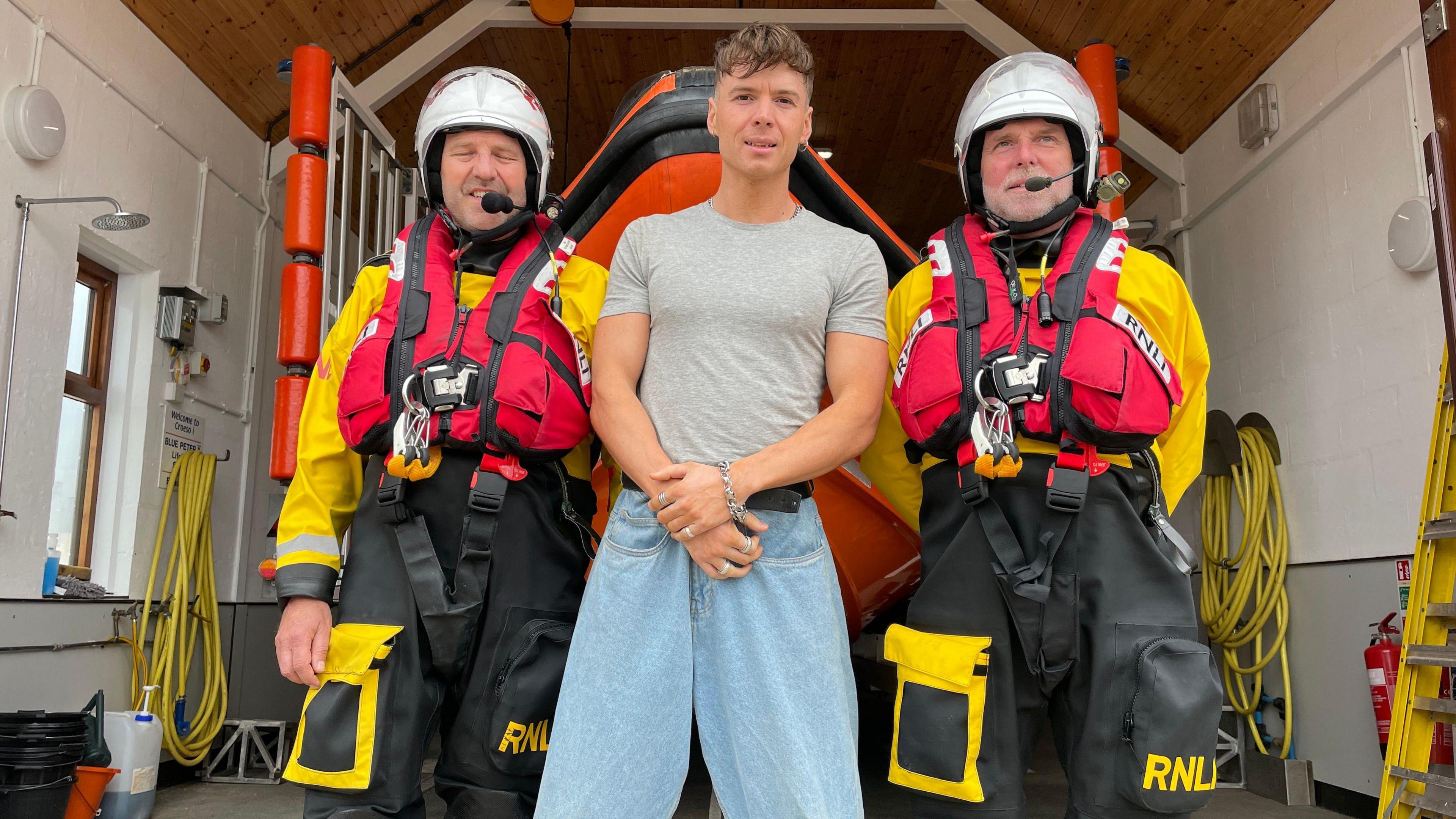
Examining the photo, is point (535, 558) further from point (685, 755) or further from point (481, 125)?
point (481, 125)

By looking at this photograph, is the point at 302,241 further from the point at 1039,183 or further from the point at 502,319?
the point at 1039,183

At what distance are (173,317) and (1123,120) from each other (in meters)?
4.55

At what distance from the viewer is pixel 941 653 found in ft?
5.02

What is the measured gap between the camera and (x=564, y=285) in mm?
1815

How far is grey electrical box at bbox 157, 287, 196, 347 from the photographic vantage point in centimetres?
427

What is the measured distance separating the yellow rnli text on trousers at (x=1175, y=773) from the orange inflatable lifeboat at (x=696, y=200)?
1.18 m

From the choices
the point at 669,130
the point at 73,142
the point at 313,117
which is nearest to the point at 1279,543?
the point at 669,130

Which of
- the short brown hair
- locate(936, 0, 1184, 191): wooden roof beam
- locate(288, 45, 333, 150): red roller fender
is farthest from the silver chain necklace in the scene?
locate(936, 0, 1184, 191): wooden roof beam

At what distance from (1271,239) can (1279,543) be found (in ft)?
4.16

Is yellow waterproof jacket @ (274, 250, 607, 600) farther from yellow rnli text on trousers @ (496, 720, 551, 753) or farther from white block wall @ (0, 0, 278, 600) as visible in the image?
white block wall @ (0, 0, 278, 600)

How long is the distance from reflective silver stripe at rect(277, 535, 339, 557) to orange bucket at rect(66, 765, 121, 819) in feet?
6.80

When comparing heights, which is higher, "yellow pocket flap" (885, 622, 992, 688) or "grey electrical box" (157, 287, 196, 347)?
"grey electrical box" (157, 287, 196, 347)

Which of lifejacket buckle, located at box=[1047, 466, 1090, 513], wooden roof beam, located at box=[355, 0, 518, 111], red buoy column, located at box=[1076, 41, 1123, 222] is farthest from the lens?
wooden roof beam, located at box=[355, 0, 518, 111]

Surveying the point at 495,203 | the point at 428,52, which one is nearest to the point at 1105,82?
the point at 495,203
